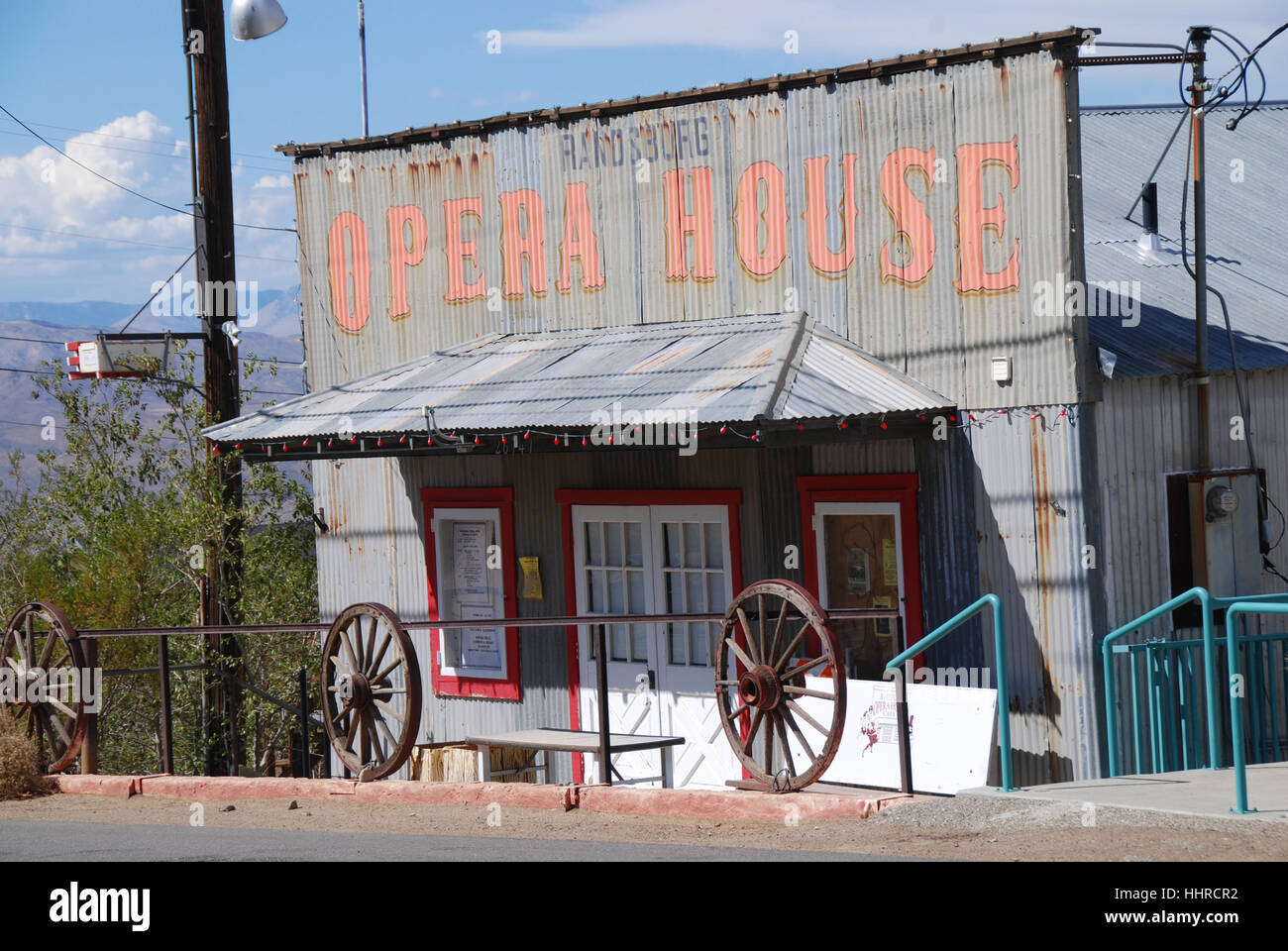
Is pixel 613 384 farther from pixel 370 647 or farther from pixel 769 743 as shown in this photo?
pixel 769 743

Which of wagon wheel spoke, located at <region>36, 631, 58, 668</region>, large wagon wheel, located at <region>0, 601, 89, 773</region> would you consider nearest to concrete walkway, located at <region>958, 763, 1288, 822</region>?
large wagon wheel, located at <region>0, 601, 89, 773</region>

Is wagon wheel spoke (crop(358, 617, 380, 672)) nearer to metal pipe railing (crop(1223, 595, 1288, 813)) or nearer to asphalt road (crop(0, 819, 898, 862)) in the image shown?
asphalt road (crop(0, 819, 898, 862))

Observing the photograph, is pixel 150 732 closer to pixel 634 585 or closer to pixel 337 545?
pixel 337 545

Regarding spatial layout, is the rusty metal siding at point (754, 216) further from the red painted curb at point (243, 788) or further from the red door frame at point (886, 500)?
the red painted curb at point (243, 788)

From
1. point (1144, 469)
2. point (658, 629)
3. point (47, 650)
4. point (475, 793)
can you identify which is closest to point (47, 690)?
point (47, 650)

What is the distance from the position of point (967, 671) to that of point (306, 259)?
7.75 m

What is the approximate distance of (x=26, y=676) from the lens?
37.1ft

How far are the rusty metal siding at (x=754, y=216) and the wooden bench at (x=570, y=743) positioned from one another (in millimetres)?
3218

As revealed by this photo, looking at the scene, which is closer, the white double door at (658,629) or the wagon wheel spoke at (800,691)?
the wagon wheel spoke at (800,691)

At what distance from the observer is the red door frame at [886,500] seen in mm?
10695

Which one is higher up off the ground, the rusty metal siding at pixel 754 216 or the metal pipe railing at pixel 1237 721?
the rusty metal siding at pixel 754 216

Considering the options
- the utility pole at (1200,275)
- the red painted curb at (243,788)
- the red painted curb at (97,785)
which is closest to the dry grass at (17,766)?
the red painted curb at (97,785)

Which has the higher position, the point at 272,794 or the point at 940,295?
the point at 940,295
